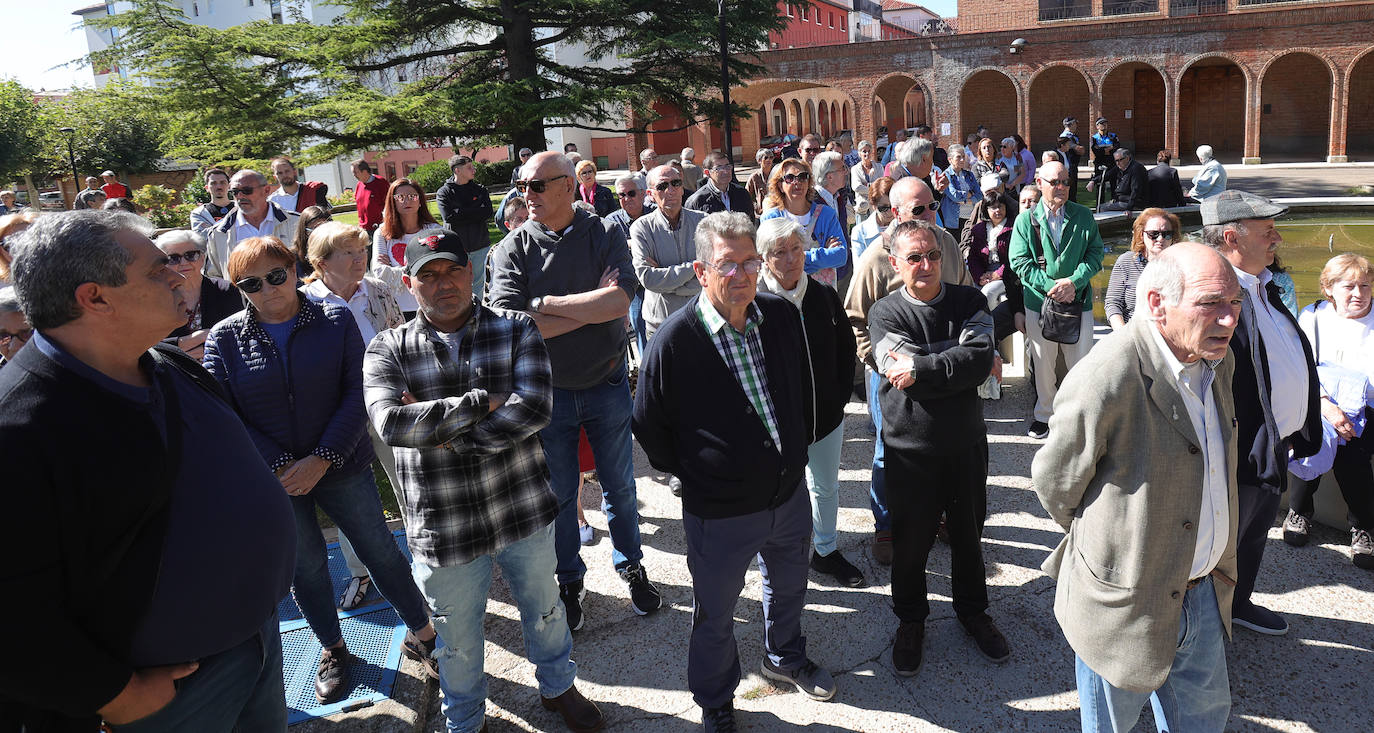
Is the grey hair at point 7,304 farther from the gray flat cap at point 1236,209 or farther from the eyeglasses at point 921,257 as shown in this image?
the gray flat cap at point 1236,209

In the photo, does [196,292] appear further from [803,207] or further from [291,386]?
[803,207]

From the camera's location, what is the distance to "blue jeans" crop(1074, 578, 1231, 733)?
102 inches

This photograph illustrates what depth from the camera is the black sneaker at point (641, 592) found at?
4184 millimetres

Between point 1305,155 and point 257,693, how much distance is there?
1512 inches

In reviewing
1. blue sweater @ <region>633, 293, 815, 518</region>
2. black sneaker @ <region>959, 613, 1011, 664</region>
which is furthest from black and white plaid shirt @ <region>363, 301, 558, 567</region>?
black sneaker @ <region>959, 613, 1011, 664</region>

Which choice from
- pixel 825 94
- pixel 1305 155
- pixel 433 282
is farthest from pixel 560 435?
pixel 825 94

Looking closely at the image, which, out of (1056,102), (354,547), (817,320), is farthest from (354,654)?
(1056,102)

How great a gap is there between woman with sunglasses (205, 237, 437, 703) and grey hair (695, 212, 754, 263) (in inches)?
64.2

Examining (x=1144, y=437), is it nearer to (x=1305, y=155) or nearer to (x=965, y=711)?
(x=965, y=711)

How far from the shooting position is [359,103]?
1850 centimetres

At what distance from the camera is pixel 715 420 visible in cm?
306

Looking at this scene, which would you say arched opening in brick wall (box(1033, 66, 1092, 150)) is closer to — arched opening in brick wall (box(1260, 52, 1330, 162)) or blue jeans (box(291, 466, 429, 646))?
arched opening in brick wall (box(1260, 52, 1330, 162))

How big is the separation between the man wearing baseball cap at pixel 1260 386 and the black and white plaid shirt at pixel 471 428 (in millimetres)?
2489

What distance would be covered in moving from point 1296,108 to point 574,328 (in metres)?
37.7
